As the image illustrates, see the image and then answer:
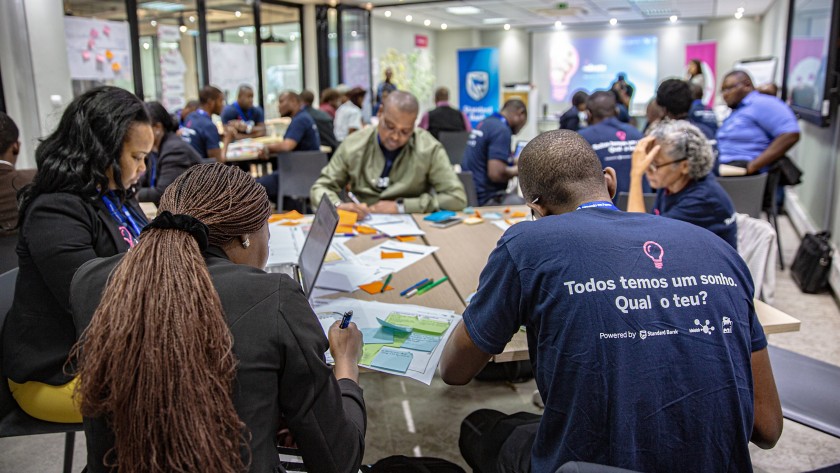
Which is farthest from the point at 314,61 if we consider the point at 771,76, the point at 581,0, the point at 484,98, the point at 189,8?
the point at 771,76

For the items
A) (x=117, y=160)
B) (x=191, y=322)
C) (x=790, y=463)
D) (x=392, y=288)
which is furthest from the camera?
(x=790, y=463)

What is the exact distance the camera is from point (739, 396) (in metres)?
1.21

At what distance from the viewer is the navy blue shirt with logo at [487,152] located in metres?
4.66

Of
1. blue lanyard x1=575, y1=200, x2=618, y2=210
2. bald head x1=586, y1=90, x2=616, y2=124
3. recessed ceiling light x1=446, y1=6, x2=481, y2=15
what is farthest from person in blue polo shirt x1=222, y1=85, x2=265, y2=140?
blue lanyard x1=575, y1=200, x2=618, y2=210

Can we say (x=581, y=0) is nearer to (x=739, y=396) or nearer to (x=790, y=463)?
(x=790, y=463)

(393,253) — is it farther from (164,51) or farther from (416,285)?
(164,51)

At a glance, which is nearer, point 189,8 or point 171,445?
point 171,445

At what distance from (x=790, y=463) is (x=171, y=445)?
8.10ft

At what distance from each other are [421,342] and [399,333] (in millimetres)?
87

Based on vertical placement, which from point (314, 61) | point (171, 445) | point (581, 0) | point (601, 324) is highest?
point (581, 0)

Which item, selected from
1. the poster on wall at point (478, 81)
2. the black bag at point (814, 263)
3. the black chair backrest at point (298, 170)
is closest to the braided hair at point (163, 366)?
the black chair backrest at point (298, 170)

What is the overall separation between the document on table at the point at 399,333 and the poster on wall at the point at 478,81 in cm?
1142

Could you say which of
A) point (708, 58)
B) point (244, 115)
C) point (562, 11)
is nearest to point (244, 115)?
point (244, 115)

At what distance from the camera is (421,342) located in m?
1.77
